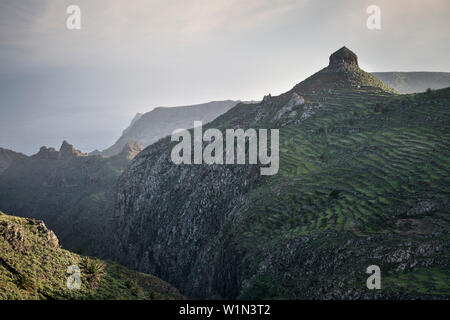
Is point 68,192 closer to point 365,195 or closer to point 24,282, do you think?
point 24,282

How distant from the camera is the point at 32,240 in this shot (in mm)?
30922

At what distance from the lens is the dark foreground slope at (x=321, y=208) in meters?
23.8

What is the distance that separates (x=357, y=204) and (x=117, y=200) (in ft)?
250

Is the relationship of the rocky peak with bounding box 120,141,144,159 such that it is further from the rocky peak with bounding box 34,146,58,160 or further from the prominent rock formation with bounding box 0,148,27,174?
the prominent rock formation with bounding box 0,148,27,174

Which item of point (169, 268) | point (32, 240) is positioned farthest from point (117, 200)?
point (32, 240)

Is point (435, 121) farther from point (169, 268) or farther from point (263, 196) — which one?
point (169, 268)

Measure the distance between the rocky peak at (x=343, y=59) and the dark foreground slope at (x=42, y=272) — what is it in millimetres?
70736

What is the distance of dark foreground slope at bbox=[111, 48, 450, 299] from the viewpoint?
23.8 m

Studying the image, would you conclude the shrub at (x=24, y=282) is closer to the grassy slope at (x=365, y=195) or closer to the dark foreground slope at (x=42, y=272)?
the dark foreground slope at (x=42, y=272)

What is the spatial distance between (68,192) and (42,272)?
127788mm

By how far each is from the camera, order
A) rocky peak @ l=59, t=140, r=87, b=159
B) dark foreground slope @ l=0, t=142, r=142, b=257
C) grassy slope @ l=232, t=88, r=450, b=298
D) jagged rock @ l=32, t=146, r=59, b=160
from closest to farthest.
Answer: grassy slope @ l=232, t=88, r=450, b=298
dark foreground slope @ l=0, t=142, r=142, b=257
rocky peak @ l=59, t=140, r=87, b=159
jagged rock @ l=32, t=146, r=59, b=160

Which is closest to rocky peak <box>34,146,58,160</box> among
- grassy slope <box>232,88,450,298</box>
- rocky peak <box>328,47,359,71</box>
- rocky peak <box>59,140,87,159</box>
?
rocky peak <box>59,140,87,159</box>

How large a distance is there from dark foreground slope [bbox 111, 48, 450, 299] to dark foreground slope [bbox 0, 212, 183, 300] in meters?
13.1

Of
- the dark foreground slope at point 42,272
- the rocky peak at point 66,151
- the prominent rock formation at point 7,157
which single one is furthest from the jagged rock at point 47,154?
the dark foreground slope at point 42,272
